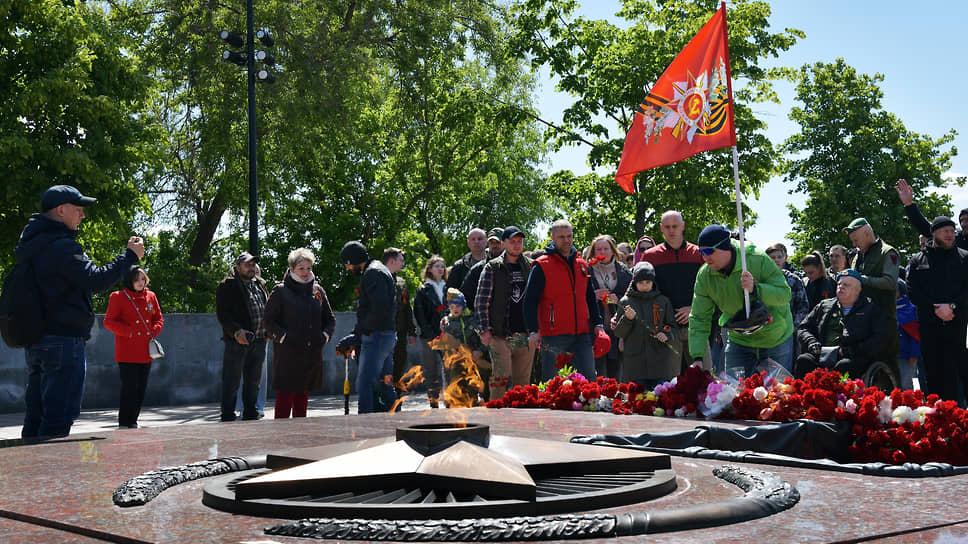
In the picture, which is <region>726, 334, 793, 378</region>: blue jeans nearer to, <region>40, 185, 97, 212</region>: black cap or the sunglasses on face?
the sunglasses on face

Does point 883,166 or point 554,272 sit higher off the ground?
point 883,166

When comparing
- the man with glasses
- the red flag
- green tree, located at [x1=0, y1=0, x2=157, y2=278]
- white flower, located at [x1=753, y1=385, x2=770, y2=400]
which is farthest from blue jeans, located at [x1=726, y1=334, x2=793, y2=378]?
green tree, located at [x1=0, y1=0, x2=157, y2=278]

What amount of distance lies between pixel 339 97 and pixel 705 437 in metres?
19.7

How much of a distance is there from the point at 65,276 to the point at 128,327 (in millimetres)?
3932

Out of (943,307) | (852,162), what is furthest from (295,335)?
(852,162)

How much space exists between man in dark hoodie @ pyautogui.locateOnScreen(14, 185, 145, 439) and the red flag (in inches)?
172

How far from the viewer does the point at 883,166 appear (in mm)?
43938

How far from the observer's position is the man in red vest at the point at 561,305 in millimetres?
8766

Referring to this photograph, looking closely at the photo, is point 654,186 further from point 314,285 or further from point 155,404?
point 314,285

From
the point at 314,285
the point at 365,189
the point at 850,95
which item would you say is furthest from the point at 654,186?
the point at 850,95

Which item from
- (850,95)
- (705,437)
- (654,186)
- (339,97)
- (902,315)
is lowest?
(705,437)

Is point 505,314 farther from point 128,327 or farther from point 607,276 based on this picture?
point 128,327

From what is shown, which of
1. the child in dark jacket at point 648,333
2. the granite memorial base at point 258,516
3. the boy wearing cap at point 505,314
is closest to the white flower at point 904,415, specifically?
the granite memorial base at point 258,516

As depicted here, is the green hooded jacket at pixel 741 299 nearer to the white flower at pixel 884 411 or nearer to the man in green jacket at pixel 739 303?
the man in green jacket at pixel 739 303
